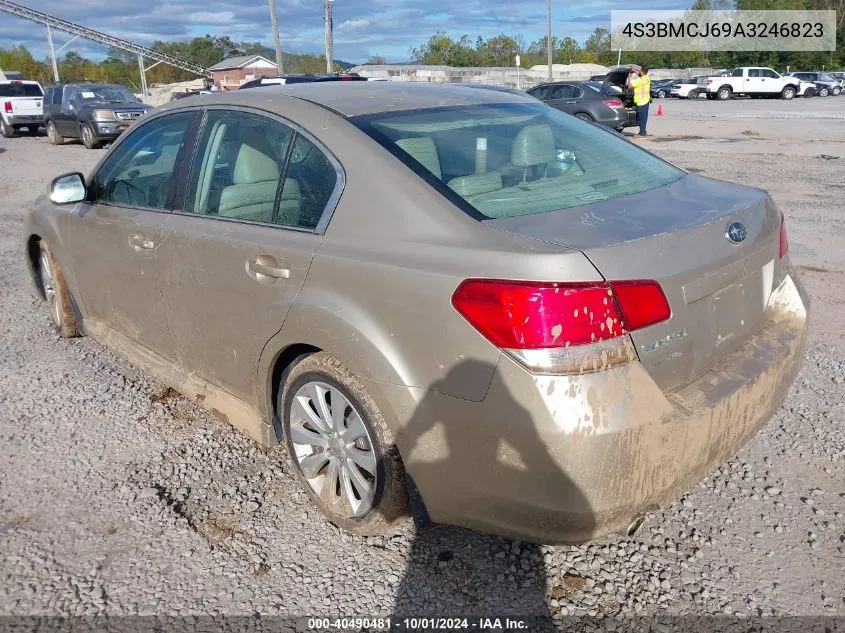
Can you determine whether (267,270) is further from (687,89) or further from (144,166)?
(687,89)

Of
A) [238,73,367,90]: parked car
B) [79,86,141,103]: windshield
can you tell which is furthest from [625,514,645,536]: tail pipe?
[79,86,141,103]: windshield

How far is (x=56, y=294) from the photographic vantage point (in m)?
4.79

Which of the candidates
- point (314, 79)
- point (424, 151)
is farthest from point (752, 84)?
point (424, 151)

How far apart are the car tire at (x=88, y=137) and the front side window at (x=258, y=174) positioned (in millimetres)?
17683

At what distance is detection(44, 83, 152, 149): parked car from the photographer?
61.3ft

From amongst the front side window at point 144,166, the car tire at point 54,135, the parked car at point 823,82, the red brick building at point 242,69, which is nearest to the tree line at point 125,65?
the red brick building at point 242,69

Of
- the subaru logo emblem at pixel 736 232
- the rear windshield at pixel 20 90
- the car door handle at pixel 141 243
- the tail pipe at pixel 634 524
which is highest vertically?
the rear windshield at pixel 20 90

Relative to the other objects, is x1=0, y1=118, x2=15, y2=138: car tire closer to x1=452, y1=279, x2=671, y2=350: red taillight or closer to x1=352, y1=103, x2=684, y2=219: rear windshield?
x1=352, y1=103, x2=684, y2=219: rear windshield

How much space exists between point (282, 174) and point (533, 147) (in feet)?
3.54

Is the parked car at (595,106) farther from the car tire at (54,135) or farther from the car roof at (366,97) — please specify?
the car roof at (366,97)

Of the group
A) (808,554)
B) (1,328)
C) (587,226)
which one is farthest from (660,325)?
(1,328)

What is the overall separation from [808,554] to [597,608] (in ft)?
2.88

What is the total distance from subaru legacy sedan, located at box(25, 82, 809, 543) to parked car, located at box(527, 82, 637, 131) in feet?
54.1

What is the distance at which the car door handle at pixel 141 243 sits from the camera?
3.50 meters
